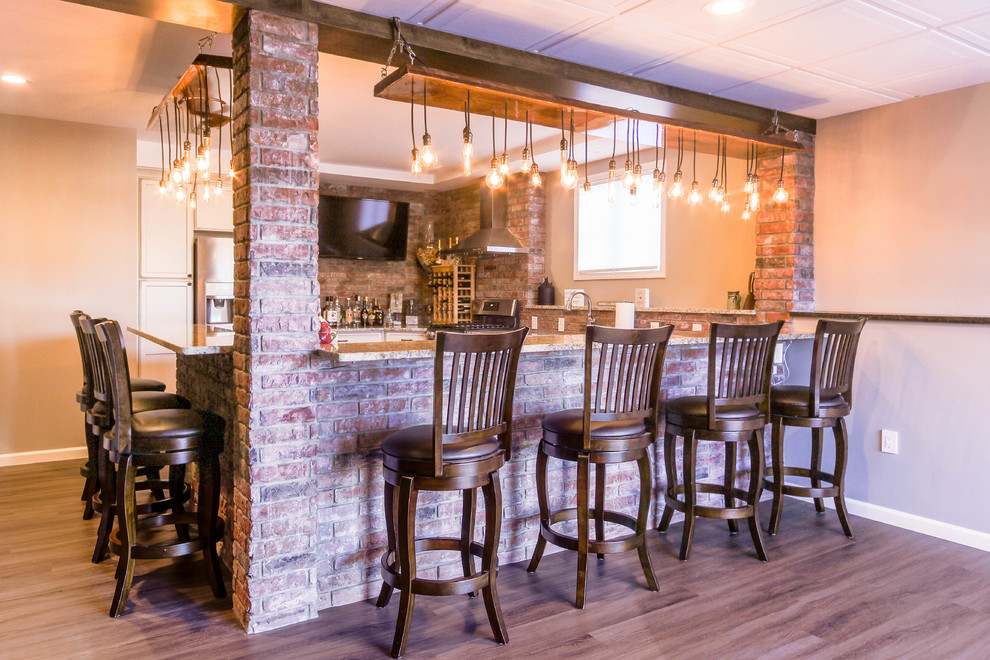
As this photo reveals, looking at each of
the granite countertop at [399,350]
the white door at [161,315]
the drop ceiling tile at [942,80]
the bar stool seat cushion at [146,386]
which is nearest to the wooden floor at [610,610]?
the bar stool seat cushion at [146,386]

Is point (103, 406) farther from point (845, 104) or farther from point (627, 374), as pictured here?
point (845, 104)

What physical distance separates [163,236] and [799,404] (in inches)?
194

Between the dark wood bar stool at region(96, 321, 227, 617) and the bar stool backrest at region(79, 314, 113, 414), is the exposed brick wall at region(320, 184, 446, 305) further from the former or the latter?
the dark wood bar stool at region(96, 321, 227, 617)

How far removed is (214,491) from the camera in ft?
8.72

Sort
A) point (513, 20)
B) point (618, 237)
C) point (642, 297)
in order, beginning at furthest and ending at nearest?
point (618, 237) < point (642, 297) < point (513, 20)

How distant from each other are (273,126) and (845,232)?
3.32 meters

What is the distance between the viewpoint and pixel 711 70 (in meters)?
3.34

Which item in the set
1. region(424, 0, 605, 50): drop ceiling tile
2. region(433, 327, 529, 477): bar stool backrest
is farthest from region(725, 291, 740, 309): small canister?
region(433, 327, 529, 477): bar stool backrest

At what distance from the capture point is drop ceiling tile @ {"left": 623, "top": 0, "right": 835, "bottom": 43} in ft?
8.45

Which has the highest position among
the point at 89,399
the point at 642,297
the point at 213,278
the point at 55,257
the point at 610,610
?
the point at 55,257

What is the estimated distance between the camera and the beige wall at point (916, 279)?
3383 millimetres

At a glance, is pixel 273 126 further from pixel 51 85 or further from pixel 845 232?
pixel 845 232

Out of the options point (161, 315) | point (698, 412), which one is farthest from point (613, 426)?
point (161, 315)

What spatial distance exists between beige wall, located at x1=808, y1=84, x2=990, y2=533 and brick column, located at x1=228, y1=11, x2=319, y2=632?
124 inches
